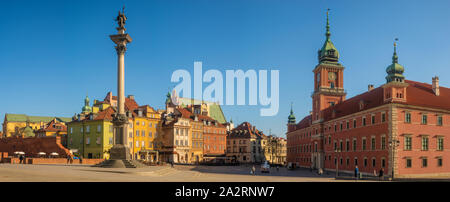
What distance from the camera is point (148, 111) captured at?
310 feet

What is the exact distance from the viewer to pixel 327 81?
8744 centimetres

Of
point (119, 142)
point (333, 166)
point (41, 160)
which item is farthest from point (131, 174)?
point (333, 166)

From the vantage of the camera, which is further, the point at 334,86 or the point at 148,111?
the point at 148,111

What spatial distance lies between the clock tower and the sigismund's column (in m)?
51.7

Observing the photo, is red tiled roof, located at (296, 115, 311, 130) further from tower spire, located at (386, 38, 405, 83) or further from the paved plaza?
the paved plaza

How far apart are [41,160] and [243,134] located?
81993 mm

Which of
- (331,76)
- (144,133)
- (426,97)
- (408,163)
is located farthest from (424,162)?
(144,133)

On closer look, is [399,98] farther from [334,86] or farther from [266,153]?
[266,153]

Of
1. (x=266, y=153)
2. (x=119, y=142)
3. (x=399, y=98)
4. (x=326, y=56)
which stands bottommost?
(x=266, y=153)

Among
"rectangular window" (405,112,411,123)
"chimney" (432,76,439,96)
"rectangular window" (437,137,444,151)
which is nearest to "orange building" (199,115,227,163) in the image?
"chimney" (432,76,439,96)

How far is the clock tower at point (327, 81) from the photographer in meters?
86.2

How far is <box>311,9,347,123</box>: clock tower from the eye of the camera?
86188 millimetres

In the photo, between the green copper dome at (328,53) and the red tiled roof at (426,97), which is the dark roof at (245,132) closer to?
the green copper dome at (328,53)

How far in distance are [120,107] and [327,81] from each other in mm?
55651
